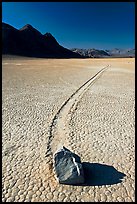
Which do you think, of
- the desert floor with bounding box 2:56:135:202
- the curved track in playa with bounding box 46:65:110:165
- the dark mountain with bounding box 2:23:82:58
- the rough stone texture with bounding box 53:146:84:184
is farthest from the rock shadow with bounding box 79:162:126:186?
the dark mountain with bounding box 2:23:82:58

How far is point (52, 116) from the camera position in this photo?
10.6 metres

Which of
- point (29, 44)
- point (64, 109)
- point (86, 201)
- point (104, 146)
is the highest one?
point (29, 44)

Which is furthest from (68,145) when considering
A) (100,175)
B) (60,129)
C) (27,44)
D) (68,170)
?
(27,44)

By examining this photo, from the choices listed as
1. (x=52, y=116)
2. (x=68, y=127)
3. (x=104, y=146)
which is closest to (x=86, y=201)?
(x=104, y=146)

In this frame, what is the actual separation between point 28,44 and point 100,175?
152370mm

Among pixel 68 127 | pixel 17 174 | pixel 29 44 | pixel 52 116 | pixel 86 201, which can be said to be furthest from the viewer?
pixel 29 44

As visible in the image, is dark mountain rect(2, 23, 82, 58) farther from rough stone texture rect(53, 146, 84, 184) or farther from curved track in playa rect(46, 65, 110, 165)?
rough stone texture rect(53, 146, 84, 184)

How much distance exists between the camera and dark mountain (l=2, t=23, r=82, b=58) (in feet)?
433

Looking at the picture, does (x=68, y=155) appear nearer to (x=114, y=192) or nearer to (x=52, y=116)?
(x=114, y=192)

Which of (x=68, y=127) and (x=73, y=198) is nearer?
(x=73, y=198)

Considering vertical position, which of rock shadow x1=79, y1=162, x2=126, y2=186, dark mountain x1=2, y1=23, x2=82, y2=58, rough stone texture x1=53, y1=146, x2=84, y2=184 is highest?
dark mountain x1=2, y1=23, x2=82, y2=58

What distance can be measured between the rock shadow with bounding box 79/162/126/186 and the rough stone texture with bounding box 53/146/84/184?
283 millimetres

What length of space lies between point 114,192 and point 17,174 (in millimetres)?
2497

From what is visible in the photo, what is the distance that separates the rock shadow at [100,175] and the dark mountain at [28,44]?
123m
